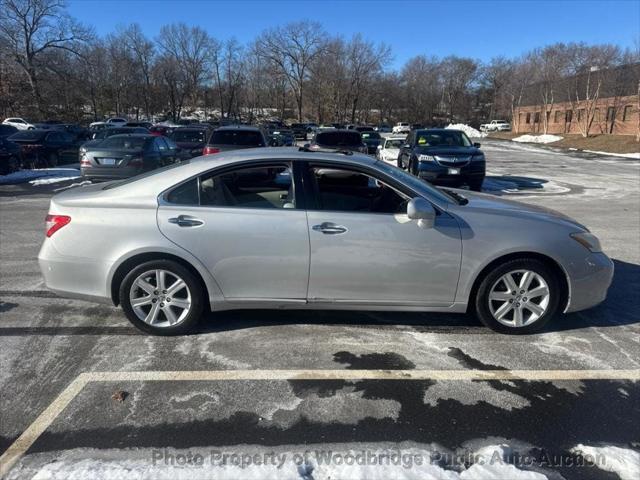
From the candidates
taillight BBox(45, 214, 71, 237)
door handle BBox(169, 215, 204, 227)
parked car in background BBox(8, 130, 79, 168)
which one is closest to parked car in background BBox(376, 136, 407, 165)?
door handle BBox(169, 215, 204, 227)

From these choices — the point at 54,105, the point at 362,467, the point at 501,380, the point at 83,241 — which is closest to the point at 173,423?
the point at 362,467

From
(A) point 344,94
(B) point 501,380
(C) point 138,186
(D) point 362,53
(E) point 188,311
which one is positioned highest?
(D) point 362,53

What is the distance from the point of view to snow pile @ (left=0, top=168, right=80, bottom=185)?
14.8 metres

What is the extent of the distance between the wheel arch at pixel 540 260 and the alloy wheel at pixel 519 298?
0.12 meters

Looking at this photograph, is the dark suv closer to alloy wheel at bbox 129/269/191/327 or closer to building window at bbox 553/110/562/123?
alloy wheel at bbox 129/269/191/327

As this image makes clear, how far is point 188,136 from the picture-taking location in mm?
17953

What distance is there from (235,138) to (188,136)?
21.1 ft

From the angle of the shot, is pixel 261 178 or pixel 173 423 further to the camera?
pixel 261 178

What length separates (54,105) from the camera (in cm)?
5366

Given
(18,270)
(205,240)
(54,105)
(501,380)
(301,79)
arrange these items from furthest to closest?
1. (301,79)
2. (54,105)
3. (18,270)
4. (205,240)
5. (501,380)

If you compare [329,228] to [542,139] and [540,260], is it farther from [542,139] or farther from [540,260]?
[542,139]

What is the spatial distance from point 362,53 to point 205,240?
74670 mm

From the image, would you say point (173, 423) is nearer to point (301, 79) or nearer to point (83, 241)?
point (83, 241)

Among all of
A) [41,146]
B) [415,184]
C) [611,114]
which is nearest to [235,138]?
[415,184]
